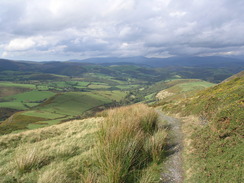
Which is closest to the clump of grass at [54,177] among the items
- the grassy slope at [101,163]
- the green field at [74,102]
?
the grassy slope at [101,163]

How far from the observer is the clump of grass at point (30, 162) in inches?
230

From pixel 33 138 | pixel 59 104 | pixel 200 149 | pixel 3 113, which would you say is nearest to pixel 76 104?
pixel 59 104

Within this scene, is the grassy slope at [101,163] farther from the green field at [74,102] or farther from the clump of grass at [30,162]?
the green field at [74,102]

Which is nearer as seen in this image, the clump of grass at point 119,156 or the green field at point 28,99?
the clump of grass at point 119,156

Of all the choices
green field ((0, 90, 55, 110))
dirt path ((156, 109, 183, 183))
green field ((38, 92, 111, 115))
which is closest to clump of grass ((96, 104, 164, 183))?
dirt path ((156, 109, 183, 183))

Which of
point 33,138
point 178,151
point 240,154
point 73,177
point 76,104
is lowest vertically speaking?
point 76,104

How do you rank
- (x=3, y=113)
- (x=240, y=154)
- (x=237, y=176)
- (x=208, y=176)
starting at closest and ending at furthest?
(x=237, y=176) < (x=208, y=176) < (x=240, y=154) < (x=3, y=113)

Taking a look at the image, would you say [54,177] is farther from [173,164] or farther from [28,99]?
[28,99]

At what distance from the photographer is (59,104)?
133500 millimetres

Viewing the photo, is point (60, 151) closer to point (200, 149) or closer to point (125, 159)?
point (125, 159)

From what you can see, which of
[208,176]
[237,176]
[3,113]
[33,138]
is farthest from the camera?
[3,113]

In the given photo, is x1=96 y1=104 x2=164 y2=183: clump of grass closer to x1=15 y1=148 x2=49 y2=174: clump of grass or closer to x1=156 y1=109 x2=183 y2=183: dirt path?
x1=156 y1=109 x2=183 y2=183: dirt path

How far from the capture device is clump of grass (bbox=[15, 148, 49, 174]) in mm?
5852

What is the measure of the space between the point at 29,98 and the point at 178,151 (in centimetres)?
18104
